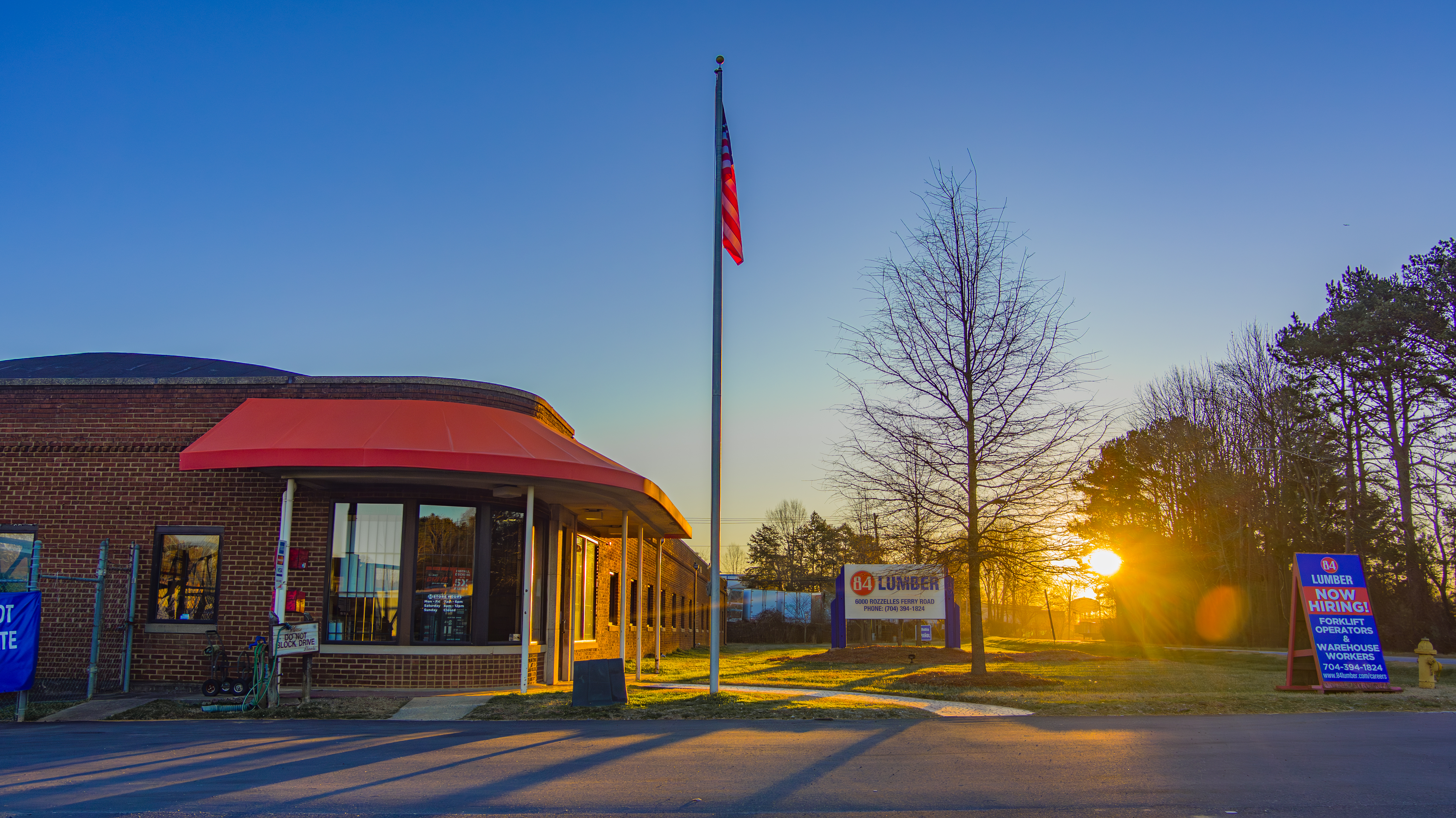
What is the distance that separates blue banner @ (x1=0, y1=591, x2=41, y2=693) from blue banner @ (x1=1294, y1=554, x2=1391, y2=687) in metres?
18.2

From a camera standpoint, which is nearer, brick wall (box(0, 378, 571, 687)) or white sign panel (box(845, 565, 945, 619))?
brick wall (box(0, 378, 571, 687))

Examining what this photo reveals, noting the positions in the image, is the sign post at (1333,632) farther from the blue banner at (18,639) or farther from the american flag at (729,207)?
the blue banner at (18,639)

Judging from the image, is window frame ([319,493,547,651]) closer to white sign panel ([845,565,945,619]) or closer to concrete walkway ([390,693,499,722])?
concrete walkway ([390,693,499,722])

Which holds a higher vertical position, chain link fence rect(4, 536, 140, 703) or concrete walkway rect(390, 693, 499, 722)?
chain link fence rect(4, 536, 140, 703)

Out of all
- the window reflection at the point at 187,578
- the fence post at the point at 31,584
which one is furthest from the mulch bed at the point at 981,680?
the fence post at the point at 31,584

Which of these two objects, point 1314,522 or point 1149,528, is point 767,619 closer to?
point 1149,528

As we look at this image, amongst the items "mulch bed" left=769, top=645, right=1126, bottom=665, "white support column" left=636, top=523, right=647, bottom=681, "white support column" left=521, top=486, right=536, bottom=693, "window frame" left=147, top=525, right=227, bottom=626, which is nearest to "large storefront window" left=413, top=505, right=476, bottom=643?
"white support column" left=521, top=486, right=536, bottom=693

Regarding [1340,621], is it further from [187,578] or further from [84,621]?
[84,621]

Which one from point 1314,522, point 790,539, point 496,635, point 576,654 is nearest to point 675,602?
point 576,654

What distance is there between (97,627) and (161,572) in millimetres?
1290

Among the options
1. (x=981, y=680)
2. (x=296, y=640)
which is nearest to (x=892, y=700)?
(x=981, y=680)

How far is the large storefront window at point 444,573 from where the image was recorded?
14391mm

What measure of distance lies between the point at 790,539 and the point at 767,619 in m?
36.8

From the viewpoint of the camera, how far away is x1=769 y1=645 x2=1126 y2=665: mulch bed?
80.4 ft
